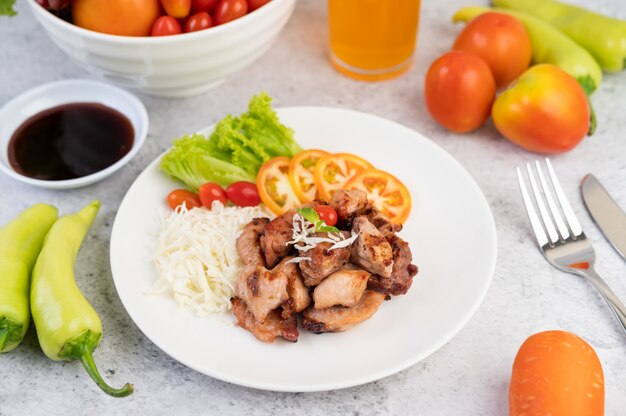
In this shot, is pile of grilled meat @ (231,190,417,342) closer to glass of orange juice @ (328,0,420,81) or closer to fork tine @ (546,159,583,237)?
fork tine @ (546,159,583,237)

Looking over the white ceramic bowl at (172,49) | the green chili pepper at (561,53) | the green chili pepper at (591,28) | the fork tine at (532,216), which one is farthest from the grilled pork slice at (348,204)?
the green chili pepper at (591,28)

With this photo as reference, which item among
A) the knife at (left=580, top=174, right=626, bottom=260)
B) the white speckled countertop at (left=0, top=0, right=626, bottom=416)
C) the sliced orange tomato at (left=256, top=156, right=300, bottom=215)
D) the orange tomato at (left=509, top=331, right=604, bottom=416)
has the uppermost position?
the orange tomato at (left=509, top=331, right=604, bottom=416)

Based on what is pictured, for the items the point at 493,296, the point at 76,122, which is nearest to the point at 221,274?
the point at 493,296

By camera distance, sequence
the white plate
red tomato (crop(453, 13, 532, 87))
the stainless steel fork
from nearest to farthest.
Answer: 1. the white plate
2. the stainless steel fork
3. red tomato (crop(453, 13, 532, 87))

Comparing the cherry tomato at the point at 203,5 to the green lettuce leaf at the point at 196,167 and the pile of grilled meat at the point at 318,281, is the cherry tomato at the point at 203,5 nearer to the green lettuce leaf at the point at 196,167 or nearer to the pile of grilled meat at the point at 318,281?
the green lettuce leaf at the point at 196,167

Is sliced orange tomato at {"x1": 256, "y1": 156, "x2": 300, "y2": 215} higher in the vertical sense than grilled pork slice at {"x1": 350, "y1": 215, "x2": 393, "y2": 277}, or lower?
lower

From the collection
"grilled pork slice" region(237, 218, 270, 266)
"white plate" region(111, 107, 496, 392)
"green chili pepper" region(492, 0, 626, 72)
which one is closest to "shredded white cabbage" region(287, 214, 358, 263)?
"grilled pork slice" region(237, 218, 270, 266)

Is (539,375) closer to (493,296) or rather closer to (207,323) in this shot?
(493,296)

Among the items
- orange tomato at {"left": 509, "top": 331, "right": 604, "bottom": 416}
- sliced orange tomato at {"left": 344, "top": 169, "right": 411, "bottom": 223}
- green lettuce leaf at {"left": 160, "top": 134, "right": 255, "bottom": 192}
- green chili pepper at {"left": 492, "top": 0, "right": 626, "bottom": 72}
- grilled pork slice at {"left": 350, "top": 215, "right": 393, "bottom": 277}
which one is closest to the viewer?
orange tomato at {"left": 509, "top": 331, "right": 604, "bottom": 416}
